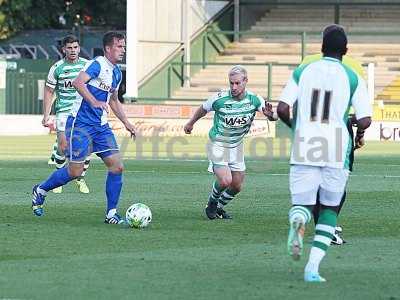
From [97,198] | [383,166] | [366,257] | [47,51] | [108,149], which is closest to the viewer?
[366,257]

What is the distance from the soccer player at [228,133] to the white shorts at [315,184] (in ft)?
13.7

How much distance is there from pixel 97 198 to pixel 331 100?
743 centimetres

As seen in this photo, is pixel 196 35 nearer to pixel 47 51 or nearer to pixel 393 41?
pixel 393 41

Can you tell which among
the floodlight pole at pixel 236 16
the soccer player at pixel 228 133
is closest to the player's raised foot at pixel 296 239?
the soccer player at pixel 228 133

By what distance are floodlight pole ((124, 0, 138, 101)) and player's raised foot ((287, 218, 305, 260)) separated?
29.1m

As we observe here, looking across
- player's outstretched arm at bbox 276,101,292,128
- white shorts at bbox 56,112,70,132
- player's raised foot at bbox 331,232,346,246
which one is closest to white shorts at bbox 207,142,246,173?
player's raised foot at bbox 331,232,346,246

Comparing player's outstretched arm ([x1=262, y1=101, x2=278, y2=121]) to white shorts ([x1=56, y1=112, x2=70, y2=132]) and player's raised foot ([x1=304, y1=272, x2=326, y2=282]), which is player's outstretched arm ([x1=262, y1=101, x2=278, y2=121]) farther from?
white shorts ([x1=56, y1=112, x2=70, y2=132])

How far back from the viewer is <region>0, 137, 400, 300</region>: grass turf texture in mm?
9070

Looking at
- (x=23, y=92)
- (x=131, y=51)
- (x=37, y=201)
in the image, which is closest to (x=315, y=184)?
(x=37, y=201)

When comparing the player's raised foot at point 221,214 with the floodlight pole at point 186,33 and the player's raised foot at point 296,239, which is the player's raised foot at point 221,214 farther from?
the floodlight pole at point 186,33

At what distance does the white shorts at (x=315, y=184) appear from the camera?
9500 mm

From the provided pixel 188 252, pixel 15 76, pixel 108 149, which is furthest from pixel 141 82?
pixel 188 252

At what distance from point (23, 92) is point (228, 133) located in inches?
1141

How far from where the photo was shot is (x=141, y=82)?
39.0 metres
